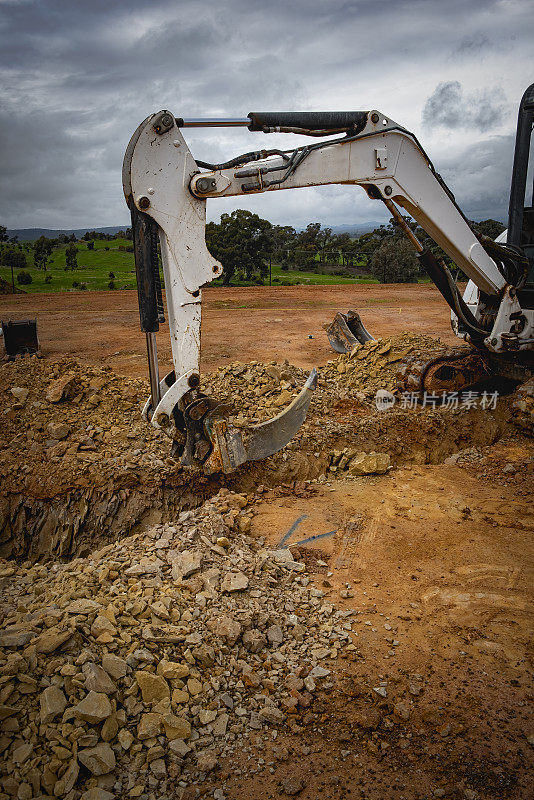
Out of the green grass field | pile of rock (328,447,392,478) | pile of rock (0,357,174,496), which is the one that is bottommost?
pile of rock (328,447,392,478)

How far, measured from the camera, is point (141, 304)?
4.26 metres

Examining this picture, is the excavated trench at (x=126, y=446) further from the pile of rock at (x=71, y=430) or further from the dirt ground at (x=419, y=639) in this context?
the dirt ground at (x=419, y=639)

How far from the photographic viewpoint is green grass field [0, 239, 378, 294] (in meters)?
23.0

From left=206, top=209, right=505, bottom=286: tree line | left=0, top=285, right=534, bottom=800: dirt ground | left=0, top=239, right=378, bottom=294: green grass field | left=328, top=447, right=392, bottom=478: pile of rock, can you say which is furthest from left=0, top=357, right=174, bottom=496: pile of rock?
left=0, top=239, right=378, bottom=294: green grass field

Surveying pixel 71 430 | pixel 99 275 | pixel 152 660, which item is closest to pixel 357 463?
pixel 71 430

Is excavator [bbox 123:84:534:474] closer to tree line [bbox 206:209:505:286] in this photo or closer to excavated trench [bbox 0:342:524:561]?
excavated trench [bbox 0:342:524:561]

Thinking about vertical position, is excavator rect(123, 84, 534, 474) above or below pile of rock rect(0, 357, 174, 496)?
above

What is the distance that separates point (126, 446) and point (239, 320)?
9.05m

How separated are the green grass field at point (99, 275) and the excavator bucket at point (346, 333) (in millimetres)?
14706

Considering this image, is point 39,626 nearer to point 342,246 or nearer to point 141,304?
point 141,304

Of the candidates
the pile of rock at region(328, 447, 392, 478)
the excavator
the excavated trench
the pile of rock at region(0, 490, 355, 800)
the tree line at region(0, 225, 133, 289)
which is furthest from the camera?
the tree line at region(0, 225, 133, 289)

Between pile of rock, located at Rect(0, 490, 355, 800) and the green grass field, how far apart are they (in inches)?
786

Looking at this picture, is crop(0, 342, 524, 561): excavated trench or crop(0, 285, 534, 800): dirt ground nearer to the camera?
crop(0, 285, 534, 800): dirt ground

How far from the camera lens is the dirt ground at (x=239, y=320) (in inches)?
411
